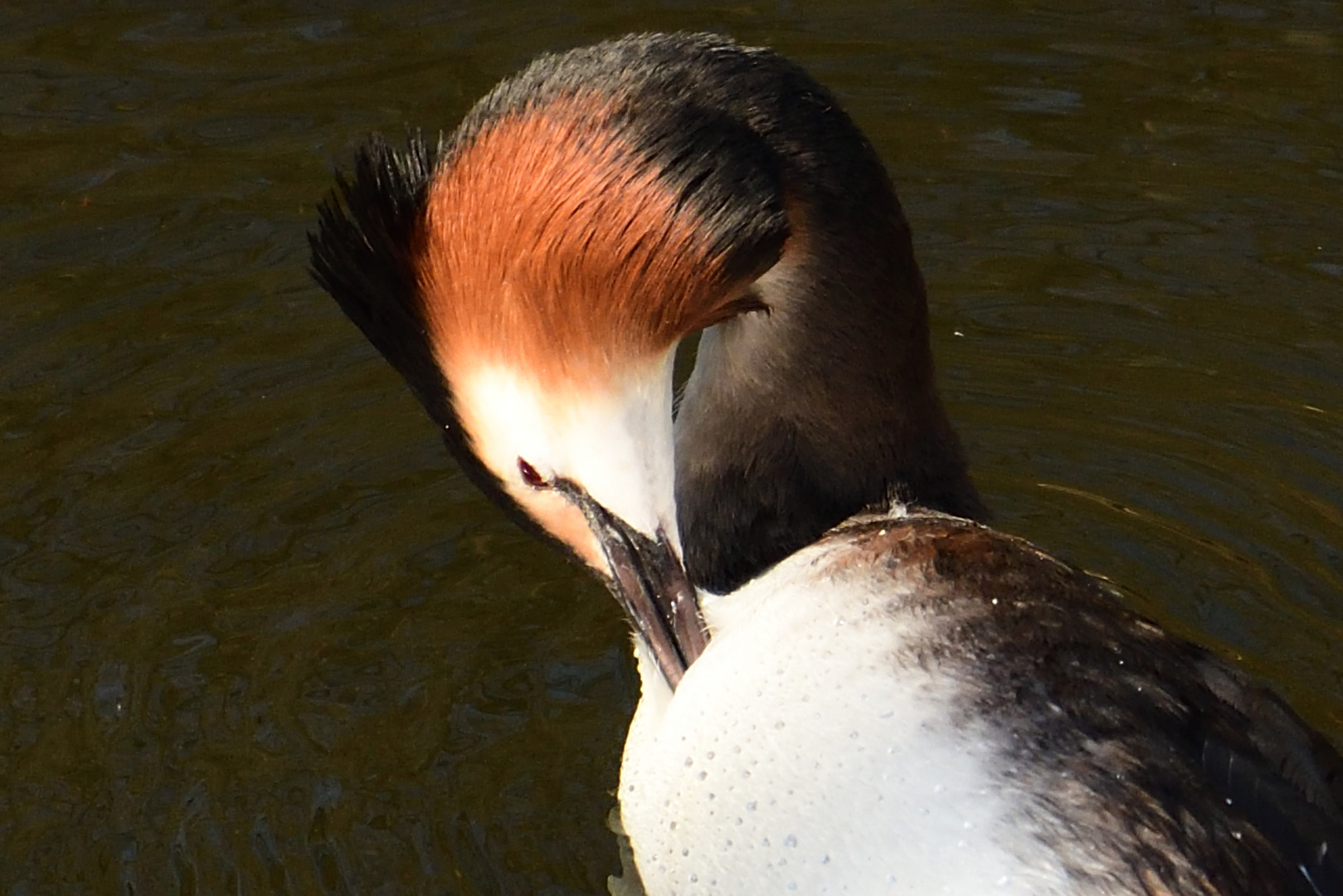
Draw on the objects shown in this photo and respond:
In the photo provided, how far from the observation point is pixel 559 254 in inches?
144

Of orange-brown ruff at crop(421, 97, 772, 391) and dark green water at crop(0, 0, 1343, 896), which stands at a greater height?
orange-brown ruff at crop(421, 97, 772, 391)

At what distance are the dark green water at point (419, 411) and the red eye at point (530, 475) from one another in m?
0.84

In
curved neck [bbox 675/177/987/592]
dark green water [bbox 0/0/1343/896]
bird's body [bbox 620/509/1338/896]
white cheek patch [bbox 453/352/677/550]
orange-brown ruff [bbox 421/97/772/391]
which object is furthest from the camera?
dark green water [bbox 0/0/1343/896]

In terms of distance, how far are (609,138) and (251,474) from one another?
2012 millimetres

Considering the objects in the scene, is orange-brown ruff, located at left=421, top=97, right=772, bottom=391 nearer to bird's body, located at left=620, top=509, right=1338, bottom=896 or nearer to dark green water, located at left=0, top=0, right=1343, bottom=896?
bird's body, located at left=620, top=509, right=1338, bottom=896

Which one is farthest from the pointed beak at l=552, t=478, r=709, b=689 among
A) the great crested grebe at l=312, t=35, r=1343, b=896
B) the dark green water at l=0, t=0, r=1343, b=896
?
the dark green water at l=0, t=0, r=1343, b=896

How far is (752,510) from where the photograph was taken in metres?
4.27

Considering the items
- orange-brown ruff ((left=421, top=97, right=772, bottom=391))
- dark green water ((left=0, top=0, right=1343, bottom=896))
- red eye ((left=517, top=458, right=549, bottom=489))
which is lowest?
dark green water ((left=0, top=0, right=1343, bottom=896))

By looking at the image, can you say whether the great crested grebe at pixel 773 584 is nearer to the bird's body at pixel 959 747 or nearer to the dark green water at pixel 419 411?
the bird's body at pixel 959 747

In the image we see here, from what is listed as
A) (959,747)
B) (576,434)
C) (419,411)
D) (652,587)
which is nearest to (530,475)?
(576,434)

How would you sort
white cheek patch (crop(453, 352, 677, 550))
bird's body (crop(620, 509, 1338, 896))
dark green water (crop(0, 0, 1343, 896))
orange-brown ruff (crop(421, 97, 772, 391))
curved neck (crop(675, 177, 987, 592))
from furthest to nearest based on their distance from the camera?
1. dark green water (crop(0, 0, 1343, 896))
2. curved neck (crop(675, 177, 987, 592))
3. white cheek patch (crop(453, 352, 677, 550))
4. orange-brown ruff (crop(421, 97, 772, 391))
5. bird's body (crop(620, 509, 1338, 896))

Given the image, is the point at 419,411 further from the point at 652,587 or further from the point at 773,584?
the point at 652,587

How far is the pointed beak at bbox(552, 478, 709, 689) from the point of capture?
3785 millimetres

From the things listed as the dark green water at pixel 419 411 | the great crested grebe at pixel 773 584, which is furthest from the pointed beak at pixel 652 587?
the dark green water at pixel 419 411
